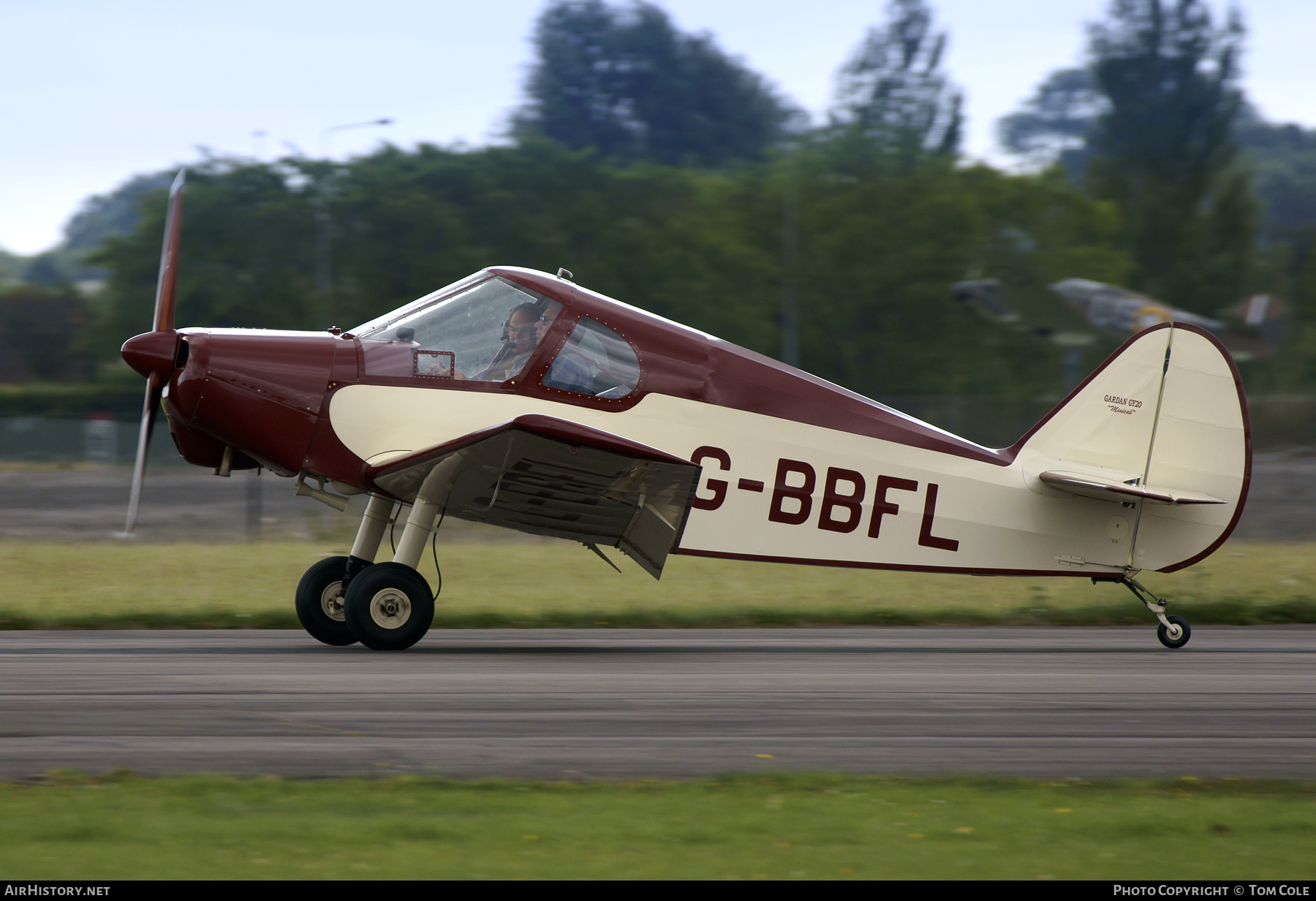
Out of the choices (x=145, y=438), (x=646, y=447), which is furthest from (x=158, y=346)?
(x=646, y=447)

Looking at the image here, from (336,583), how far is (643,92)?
76.9 m

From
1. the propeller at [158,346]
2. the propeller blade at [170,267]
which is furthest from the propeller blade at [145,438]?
the propeller blade at [170,267]

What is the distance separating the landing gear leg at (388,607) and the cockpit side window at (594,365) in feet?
5.53

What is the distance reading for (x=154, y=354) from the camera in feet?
29.5

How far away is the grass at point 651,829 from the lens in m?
4.30

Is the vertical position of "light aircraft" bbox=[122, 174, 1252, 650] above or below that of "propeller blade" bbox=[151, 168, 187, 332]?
below

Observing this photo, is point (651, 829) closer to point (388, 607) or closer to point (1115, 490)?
point (388, 607)

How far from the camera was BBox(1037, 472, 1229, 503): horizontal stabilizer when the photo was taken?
32.7 ft

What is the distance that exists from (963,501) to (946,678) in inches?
80.4

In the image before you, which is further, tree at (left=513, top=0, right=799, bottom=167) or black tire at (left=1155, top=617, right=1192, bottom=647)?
tree at (left=513, top=0, right=799, bottom=167)

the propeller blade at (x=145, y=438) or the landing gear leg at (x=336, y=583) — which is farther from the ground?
the propeller blade at (x=145, y=438)

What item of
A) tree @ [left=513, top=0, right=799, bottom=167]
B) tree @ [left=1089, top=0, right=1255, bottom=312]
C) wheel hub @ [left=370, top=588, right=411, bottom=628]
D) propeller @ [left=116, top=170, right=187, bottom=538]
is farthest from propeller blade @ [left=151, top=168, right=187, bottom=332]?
tree @ [left=513, top=0, right=799, bottom=167]

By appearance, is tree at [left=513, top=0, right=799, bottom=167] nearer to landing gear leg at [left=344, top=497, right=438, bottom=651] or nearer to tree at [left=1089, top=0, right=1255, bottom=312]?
tree at [left=1089, top=0, right=1255, bottom=312]

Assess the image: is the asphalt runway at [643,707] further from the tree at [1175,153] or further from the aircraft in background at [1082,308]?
the tree at [1175,153]
